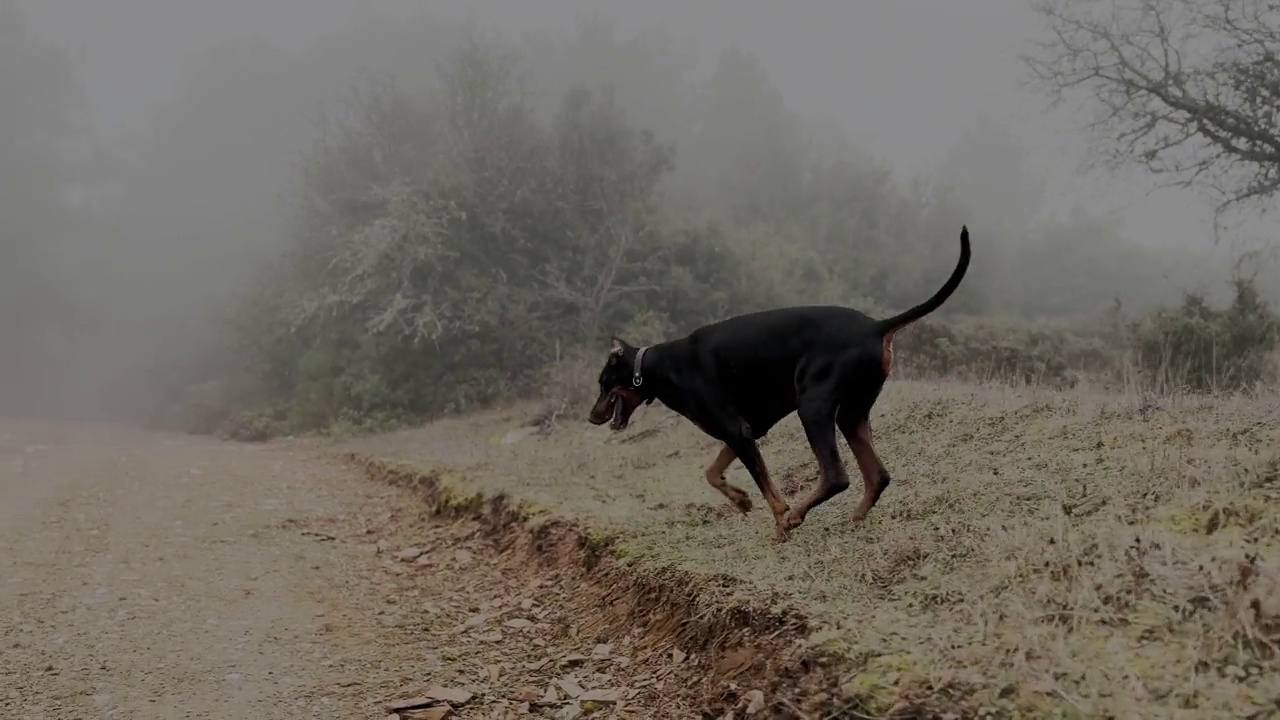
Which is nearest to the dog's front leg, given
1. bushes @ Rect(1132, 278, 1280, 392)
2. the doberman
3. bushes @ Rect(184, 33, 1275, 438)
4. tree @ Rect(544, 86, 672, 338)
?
the doberman

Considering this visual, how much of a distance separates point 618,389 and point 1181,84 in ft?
39.7

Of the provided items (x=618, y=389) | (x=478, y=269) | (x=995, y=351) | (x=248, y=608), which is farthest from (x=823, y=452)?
(x=478, y=269)

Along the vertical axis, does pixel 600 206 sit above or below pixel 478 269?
above

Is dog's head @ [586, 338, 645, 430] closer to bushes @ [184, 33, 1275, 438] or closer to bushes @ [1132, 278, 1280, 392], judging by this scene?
bushes @ [1132, 278, 1280, 392]

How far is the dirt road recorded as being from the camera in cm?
360

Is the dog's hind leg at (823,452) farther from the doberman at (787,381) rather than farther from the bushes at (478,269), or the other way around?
the bushes at (478,269)

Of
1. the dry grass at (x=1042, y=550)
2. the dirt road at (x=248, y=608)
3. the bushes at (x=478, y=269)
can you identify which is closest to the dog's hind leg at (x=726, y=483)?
the dry grass at (x=1042, y=550)

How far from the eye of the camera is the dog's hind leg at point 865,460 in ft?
16.4

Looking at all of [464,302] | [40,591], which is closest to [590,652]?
[40,591]

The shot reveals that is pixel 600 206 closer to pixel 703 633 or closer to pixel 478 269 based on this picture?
pixel 478 269

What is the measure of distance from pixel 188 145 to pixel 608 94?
38.9 m

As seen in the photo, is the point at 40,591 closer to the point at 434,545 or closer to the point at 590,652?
the point at 434,545

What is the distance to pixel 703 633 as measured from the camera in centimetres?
379

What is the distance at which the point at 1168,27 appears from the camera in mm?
13352
